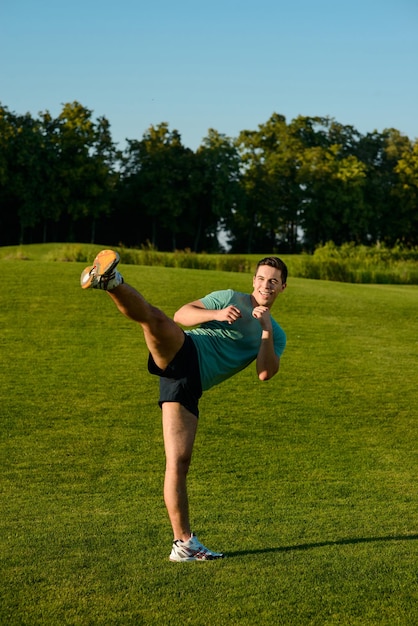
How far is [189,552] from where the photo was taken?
538 centimetres

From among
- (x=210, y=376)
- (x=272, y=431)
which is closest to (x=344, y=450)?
(x=272, y=431)

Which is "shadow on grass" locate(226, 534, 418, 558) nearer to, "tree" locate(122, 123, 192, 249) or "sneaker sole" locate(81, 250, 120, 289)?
"sneaker sole" locate(81, 250, 120, 289)

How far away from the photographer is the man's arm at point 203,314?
201 inches

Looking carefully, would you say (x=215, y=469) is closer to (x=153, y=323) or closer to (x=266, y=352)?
(x=266, y=352)

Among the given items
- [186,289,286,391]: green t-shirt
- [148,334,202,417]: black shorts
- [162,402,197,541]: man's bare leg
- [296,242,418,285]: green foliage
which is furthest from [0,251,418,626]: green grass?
[296,242,418,285]: green foliage

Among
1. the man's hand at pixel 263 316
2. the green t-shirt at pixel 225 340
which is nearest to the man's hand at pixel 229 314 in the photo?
the man's hand at pixel 263 316

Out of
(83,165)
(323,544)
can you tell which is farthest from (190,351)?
(83,165)

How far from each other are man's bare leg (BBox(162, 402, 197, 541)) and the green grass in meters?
0.40

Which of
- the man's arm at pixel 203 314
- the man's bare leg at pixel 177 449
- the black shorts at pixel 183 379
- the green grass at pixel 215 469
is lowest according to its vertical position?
the green grass at pixel 215 469

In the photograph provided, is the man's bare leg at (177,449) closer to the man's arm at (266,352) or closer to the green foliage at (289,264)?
the man's arm at (266,352)

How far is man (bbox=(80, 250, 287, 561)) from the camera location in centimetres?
512

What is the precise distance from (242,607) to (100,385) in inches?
312

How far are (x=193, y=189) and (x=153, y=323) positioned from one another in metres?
59.1

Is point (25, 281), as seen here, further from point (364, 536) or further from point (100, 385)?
point (364, 536)
